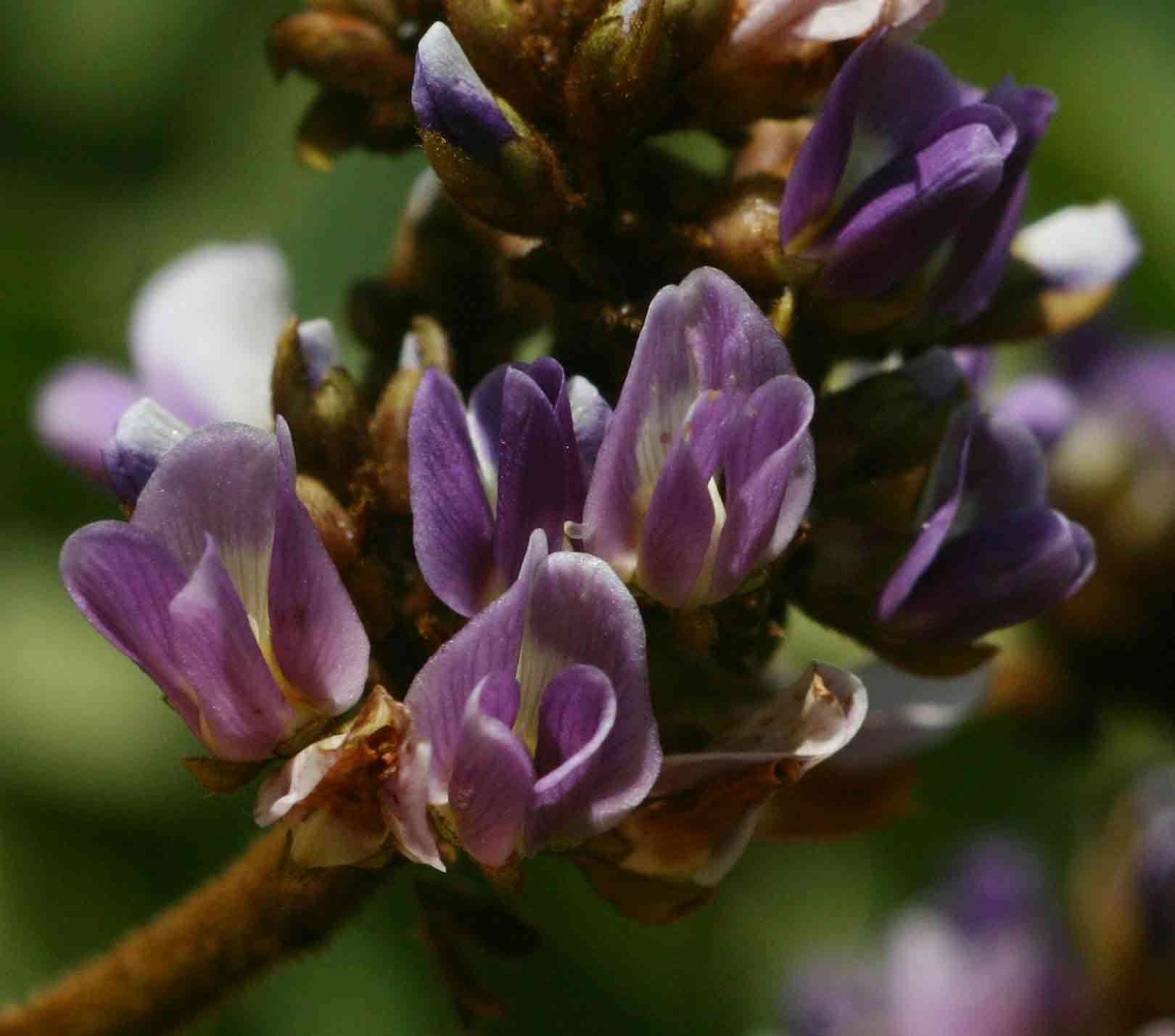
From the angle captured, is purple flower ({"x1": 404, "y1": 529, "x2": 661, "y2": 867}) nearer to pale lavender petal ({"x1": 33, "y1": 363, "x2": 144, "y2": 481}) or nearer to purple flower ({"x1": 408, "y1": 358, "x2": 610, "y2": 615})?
purple flower ({"x1": 408, "y1": 358, "x2": 610, "y2": 615})

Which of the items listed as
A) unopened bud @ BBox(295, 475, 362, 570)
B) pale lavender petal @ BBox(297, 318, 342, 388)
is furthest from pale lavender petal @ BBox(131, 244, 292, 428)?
unopened bud @ BBox(295, 475, 362, 570)

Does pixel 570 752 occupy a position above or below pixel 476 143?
below

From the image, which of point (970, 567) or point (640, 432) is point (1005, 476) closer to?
point (970, 567)

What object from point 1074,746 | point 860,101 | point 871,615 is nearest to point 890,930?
point 1074,746

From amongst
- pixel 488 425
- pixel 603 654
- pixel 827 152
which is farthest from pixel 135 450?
pixel 827 152

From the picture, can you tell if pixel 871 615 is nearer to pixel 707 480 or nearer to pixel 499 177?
pixel 707 480

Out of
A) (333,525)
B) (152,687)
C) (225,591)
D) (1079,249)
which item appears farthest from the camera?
(152,687)
